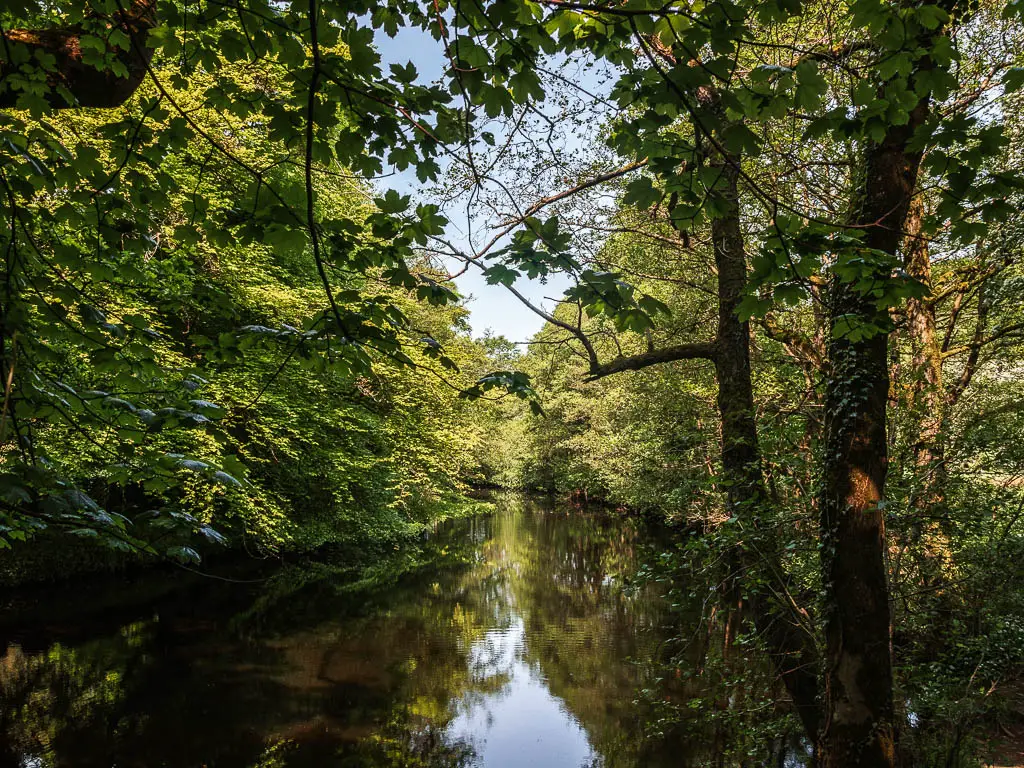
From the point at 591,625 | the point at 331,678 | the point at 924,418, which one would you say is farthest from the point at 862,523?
the point at 591,625

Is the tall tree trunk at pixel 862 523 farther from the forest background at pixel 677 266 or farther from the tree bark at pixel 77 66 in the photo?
the tree bark at pixel 77 66

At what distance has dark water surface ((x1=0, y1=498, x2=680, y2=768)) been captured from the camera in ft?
24.5

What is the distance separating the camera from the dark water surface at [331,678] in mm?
7469

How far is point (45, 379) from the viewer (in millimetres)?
2705

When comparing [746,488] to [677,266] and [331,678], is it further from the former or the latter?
[331,678]

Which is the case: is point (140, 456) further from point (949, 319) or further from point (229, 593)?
point (229, 593)

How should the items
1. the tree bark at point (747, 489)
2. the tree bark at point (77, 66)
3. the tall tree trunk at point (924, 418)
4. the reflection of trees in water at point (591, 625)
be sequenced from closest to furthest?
the tree bark at point (77, 66)
the tree bark at point (747, 489)
the tall tree trunk at point (924, 418)
the reflection of trees in water at point (591, 625)

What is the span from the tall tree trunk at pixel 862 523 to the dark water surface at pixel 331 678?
86.0 inches

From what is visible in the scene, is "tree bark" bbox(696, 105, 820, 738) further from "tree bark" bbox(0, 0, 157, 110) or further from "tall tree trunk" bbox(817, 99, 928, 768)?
"tree bark" bbox(0, 0, 157, 110)

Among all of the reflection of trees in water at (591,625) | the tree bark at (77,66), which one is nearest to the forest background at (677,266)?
the tree bark at (77,66)

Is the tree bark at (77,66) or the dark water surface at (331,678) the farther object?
the dark water surface at (331,678)

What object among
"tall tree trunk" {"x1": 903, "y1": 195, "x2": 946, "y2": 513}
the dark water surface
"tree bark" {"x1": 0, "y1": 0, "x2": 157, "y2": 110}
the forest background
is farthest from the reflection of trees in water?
"tree bark" {"x1": 0, "y1": 0, "x2": 157, "y2": 110}

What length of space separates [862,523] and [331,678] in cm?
907

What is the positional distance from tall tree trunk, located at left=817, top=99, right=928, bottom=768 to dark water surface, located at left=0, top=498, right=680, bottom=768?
2185mm
